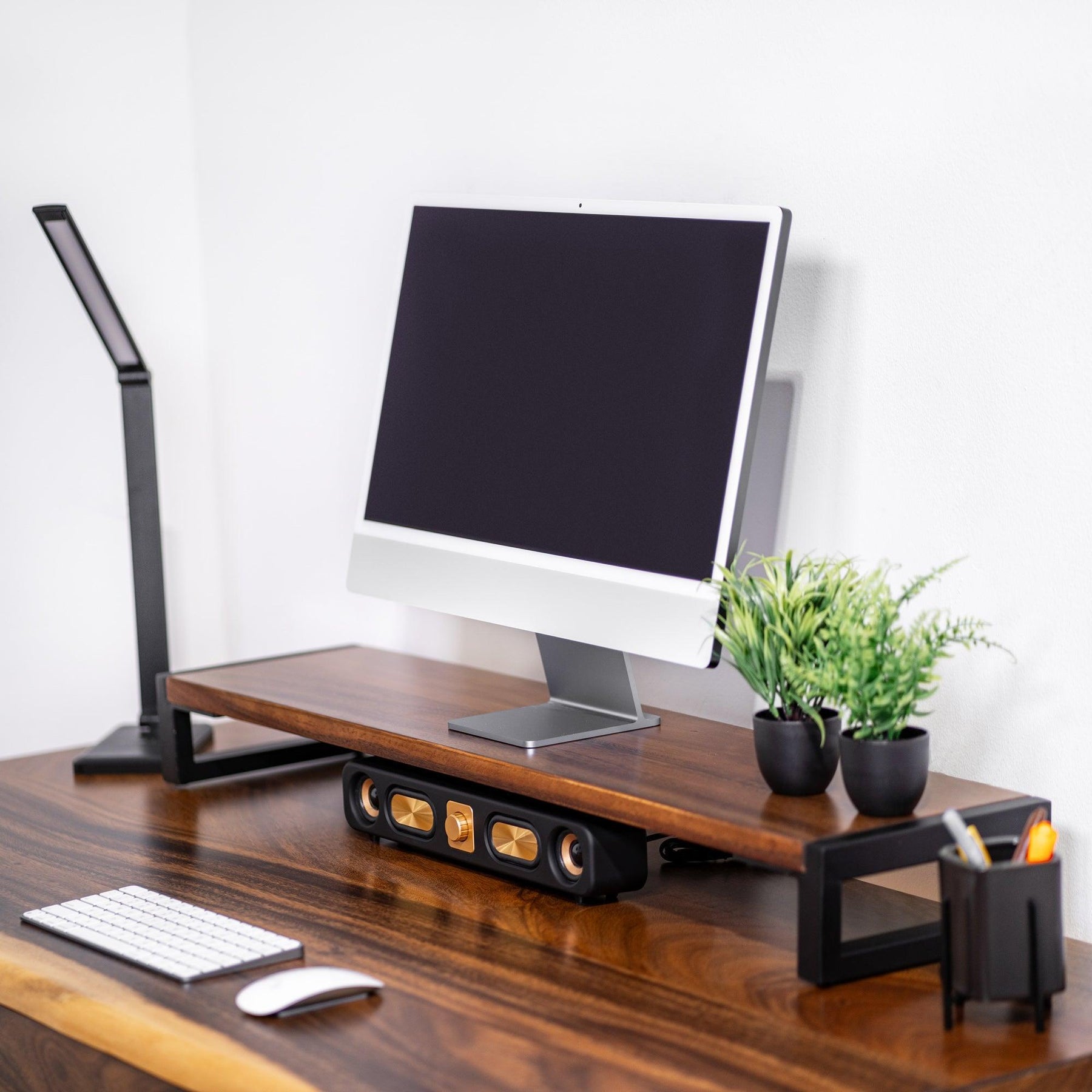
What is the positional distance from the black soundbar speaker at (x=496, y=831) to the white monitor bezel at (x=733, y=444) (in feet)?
0.57

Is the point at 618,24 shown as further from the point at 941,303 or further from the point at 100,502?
the point at 100,502

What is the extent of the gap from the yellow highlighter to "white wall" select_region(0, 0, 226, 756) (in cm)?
155

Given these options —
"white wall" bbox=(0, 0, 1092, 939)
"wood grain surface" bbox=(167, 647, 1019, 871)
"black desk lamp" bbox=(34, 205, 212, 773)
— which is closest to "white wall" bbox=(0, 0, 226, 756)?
"white wall" bbox=(0, 0, 1092, 939)

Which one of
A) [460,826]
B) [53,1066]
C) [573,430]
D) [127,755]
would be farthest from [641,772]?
[127,755]

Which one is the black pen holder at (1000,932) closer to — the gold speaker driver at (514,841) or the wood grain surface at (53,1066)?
the gold speaker driver at (514,841)

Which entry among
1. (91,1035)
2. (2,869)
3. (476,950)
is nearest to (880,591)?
(476,950)

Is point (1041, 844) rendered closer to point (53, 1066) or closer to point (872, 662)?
point (872, 662)

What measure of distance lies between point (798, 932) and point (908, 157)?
726 millimetres

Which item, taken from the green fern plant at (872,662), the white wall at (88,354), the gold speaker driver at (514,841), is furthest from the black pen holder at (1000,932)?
the white wall at (88,354)

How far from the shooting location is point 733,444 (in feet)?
4.14

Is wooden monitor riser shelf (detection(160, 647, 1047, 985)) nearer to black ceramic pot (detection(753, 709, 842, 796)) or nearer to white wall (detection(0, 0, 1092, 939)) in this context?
black ceramic pot (detection(753, 709, 842, 796))

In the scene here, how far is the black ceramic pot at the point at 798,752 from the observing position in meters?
1.18

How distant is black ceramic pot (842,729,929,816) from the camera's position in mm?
1119

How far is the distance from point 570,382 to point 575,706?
0.34 m
